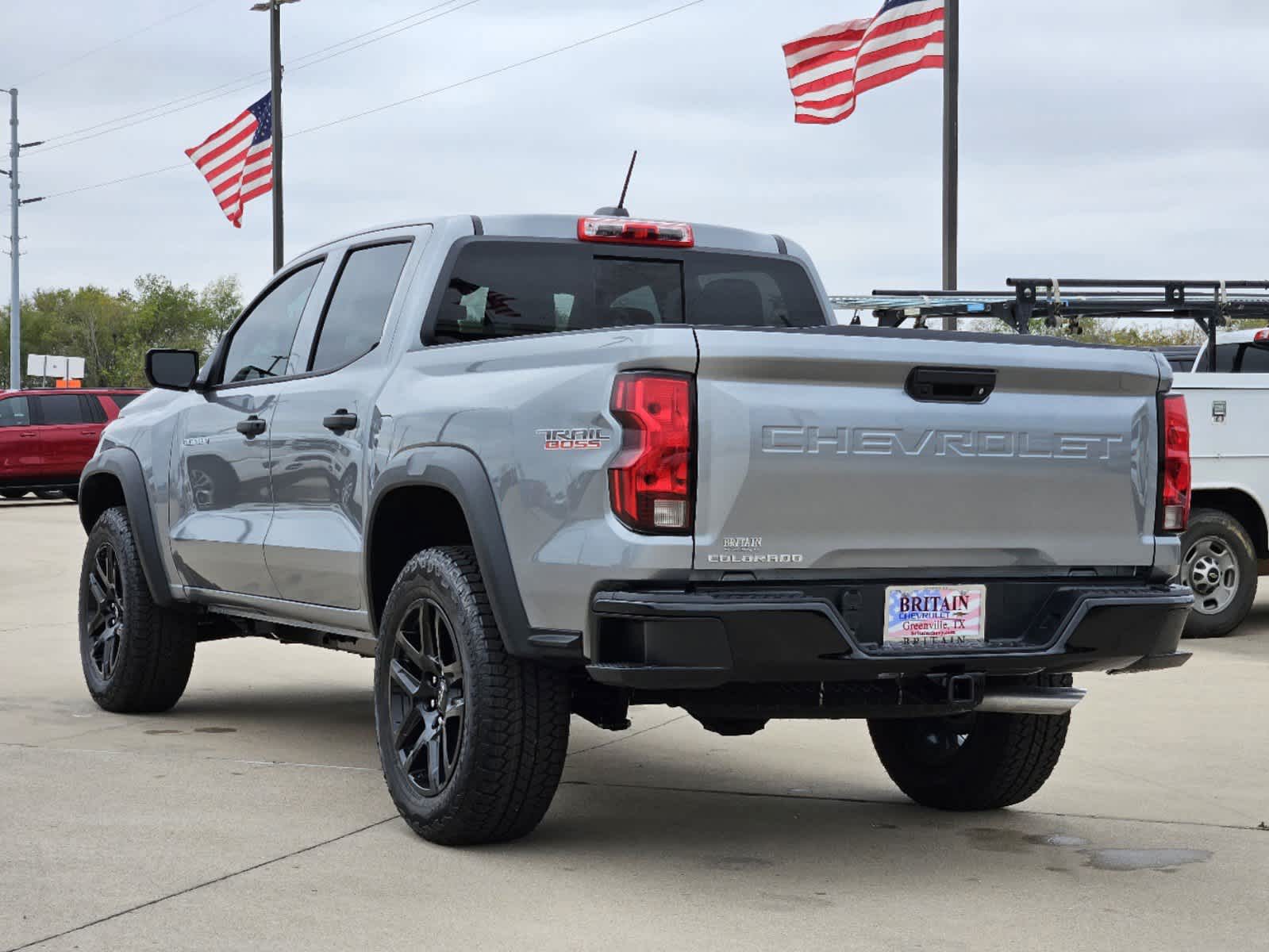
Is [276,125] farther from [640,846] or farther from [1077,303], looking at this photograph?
[640,846]

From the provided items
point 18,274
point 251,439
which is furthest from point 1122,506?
point 18,274

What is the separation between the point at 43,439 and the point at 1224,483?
21067 millimetres

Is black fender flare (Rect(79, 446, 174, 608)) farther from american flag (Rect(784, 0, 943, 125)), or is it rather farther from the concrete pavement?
american flag (Rect(784, 0, 943, 125))

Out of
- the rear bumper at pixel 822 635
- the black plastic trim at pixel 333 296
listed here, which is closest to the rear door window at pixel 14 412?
the black plastic trim at pixel 333 296

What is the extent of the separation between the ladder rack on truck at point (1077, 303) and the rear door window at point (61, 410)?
707 inches

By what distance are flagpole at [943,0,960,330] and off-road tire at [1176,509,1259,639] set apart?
6.41 meters

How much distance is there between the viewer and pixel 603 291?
21.5ft

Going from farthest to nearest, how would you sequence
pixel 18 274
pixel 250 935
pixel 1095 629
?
pixel 18 274 → pixel 1095 629 → pixel 250 935

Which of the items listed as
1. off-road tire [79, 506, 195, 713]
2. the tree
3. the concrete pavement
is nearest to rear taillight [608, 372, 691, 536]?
the concrete pavement

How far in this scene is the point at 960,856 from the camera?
5.62 meters

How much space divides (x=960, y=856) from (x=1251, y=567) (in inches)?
265

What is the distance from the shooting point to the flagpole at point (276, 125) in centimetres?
2916

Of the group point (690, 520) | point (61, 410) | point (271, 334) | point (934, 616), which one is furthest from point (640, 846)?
point (61, 410)

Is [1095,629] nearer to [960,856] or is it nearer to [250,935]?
[960,856]
